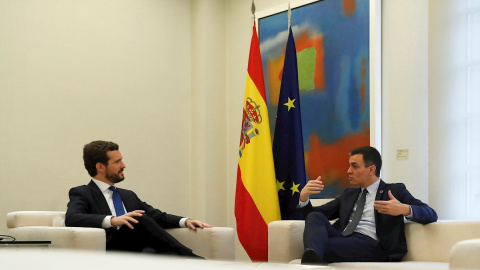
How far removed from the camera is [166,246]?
11.7ft

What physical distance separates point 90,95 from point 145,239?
2205 millimetres

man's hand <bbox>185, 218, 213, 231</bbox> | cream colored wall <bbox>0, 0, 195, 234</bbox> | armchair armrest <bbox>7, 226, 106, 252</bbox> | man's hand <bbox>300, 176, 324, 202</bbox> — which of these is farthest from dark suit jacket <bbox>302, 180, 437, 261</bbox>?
cream colored wall <bbox>0, 0, 195, 234</bbox>

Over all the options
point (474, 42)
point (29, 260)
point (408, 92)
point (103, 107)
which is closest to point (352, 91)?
point (408, 92)

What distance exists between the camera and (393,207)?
3.53m

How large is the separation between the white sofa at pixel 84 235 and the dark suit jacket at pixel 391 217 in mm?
743

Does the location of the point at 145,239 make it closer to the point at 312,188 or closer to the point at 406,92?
the point at 312,188

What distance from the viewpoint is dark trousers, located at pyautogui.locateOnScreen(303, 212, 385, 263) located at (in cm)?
345

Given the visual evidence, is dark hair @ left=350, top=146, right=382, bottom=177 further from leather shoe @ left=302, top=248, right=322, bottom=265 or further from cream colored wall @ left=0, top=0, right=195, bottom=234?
cream colored wall @ left=0, top=0, right=195, bottom=234

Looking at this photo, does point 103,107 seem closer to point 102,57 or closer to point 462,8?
point 102,57

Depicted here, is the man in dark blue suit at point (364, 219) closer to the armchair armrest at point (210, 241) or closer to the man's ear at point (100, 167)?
the armchair armrest at point (210, 241)

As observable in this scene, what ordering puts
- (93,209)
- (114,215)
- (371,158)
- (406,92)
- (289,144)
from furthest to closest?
(289,144)
(406,92)
(371,158)
(114,215)
(93,209)

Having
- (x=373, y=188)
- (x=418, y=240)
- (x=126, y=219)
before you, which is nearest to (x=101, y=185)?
(x=126, y=219)

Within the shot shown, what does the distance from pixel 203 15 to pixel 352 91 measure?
6.47 ft

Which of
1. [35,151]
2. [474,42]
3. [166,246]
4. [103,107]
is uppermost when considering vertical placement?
[474,42]
